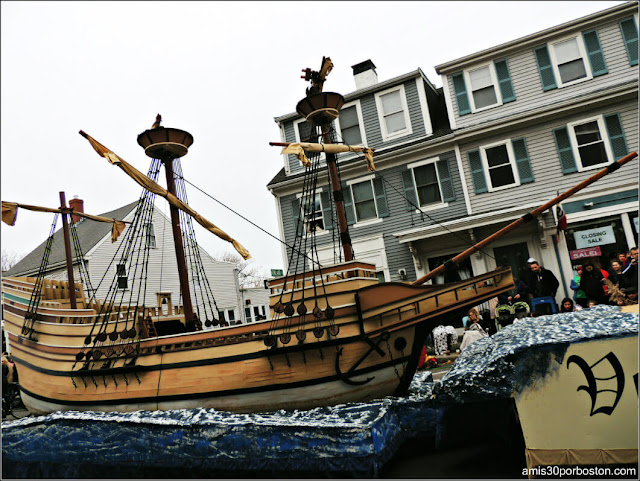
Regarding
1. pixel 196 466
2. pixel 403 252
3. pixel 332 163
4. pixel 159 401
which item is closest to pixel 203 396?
pixel 159 401

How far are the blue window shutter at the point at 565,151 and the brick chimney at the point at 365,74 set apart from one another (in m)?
6.02

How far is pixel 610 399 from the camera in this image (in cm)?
319

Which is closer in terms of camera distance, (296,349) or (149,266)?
(296,349)

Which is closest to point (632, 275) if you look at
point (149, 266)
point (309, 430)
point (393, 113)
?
point (309, 430)

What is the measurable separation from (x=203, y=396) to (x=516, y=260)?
9621 millimetres

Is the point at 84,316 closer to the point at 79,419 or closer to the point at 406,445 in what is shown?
the point at 79,419

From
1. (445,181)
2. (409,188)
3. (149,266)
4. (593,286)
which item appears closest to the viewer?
(593,286)

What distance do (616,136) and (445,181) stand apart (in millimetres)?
4287

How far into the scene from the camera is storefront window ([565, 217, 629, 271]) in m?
11.2

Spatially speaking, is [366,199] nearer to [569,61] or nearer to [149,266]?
[569,61]

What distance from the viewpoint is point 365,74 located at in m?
15.4

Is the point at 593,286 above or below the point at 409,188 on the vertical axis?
below

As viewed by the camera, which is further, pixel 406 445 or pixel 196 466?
pixel 406 445

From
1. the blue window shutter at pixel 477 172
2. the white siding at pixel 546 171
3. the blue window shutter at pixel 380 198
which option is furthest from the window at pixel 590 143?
the blue window shutter at pixel 380 198
